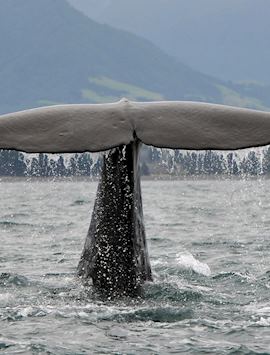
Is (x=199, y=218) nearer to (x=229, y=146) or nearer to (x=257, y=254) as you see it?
(x=257, y=254)

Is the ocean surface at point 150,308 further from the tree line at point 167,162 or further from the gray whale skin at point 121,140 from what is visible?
the tree line at point 167,162

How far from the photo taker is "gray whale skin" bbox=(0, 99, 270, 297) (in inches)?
247

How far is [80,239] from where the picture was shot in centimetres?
1587

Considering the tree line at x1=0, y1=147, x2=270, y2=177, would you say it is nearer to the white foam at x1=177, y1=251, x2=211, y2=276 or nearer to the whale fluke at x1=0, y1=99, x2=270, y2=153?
the whale fluke at x1=0, y1=99, x2=270, y2=153

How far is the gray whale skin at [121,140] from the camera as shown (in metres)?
6.27

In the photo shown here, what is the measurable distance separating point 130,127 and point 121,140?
22cm

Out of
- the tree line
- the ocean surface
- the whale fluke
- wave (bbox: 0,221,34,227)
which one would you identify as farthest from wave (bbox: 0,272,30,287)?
wave (bbox: 0,221,34,227)

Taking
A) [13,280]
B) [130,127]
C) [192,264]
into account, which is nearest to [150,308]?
[130,127]

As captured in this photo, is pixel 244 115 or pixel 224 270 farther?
pixel 224 270

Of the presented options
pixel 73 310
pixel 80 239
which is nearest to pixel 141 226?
pixel 73 310

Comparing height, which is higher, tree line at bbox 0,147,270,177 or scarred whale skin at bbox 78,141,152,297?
tree line at bbox 0,147,270,177

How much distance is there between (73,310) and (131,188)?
1140mm

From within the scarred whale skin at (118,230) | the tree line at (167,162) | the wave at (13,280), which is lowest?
the wave at (13,280)

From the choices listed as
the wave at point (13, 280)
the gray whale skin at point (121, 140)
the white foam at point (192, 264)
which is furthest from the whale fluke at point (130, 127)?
the white foam at point (192, 264)
